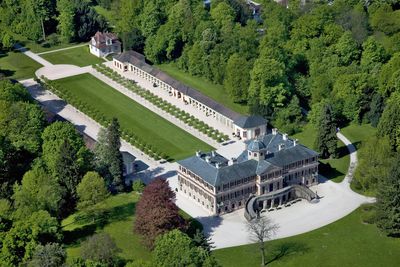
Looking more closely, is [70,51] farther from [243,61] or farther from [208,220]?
[208,220]

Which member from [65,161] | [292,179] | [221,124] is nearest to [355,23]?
[221,124]

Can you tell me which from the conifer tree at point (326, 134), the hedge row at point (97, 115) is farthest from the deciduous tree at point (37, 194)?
the conifer tree at point (326, 134)

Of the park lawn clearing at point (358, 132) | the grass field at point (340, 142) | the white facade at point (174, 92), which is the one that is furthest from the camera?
the white facade at point (174, 92)

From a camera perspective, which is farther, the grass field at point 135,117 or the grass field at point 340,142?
the grass field at point 135,117

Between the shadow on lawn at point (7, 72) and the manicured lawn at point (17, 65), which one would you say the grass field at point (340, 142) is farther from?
the shadow on lawn at point (7, 72)

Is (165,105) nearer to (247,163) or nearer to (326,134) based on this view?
(326,134)

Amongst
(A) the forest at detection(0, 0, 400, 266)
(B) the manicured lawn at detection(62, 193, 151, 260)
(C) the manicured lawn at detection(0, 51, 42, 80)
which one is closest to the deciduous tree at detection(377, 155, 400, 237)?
(A) the forest at detection(0, 0, 400, 266)

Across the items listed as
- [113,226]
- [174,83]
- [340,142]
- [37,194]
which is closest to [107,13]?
[174,83]

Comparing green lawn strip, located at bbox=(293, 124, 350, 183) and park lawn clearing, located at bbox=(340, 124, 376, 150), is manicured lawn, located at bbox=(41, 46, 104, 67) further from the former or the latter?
park lawn clearing, located at bbox=(340, 124, 376, 150)
